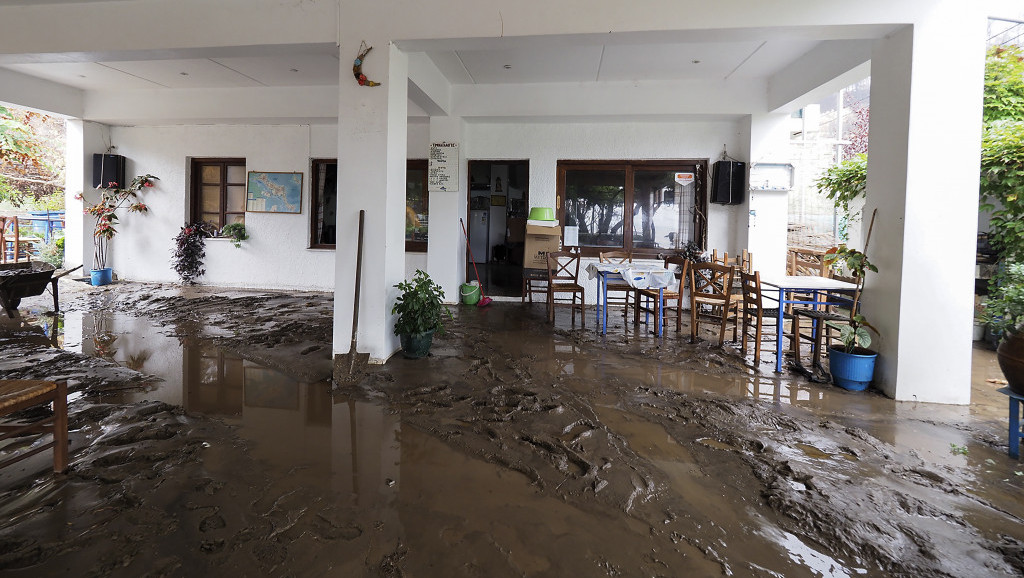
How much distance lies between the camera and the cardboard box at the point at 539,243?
746 centimetres

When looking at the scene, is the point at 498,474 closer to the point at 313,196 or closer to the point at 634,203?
the point at 634,203

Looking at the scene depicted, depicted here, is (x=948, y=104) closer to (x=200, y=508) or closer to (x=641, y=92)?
(x=641, y=92)

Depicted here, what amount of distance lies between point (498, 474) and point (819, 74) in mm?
5651

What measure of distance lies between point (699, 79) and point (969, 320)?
4484mm

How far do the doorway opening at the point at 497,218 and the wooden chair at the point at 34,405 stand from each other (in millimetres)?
9204

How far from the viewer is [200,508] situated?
2.17 m

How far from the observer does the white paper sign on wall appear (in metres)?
7.85

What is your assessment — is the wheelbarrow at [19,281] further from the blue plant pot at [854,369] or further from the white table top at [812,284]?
the blue plant pot at [854,369]

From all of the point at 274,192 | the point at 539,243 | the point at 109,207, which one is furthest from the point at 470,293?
the point at 109,207

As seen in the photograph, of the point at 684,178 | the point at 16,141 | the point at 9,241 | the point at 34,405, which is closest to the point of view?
the point at 34,405

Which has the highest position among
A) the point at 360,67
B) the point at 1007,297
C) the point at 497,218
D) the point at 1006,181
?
the point at 360,67

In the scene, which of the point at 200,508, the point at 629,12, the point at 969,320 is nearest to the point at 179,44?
the point at 629,12

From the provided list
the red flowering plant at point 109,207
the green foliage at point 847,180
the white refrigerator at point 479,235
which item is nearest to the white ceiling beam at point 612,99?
the green foliage at point 847,180

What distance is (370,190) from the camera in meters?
4.41
